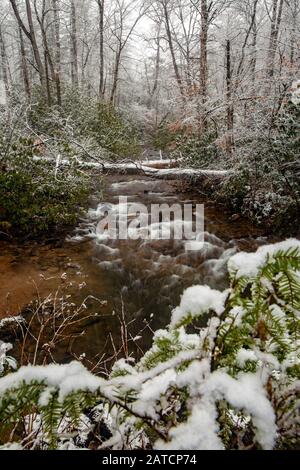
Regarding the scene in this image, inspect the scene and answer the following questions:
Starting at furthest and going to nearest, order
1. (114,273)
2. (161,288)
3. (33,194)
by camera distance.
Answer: (33,194) → (114,273) → (161,288)

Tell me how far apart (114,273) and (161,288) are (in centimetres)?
102

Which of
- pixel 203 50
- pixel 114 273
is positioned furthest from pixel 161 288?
pixel 203 50

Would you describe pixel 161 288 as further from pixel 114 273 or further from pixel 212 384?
pixel 212 384

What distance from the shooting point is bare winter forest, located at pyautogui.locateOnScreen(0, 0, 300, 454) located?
3.40ft

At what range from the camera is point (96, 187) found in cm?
1071

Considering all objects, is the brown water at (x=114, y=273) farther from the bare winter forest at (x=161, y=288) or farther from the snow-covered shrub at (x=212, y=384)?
the snow-covered shrub at (x=212, y=384)

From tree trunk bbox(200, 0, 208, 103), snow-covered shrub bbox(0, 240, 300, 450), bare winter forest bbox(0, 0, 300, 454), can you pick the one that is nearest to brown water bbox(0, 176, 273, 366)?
bare winter forest bbox(0, 0, 300, 454)

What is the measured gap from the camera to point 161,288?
6410 mm

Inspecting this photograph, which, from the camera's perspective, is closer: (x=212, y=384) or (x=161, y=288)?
(x=212, y=384)

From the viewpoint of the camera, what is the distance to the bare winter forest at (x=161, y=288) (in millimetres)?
1036

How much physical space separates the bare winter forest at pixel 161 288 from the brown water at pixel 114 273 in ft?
0.12

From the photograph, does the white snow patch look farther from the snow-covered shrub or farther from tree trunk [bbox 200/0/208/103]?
tree trunk [bbox 200/0/208/103]
